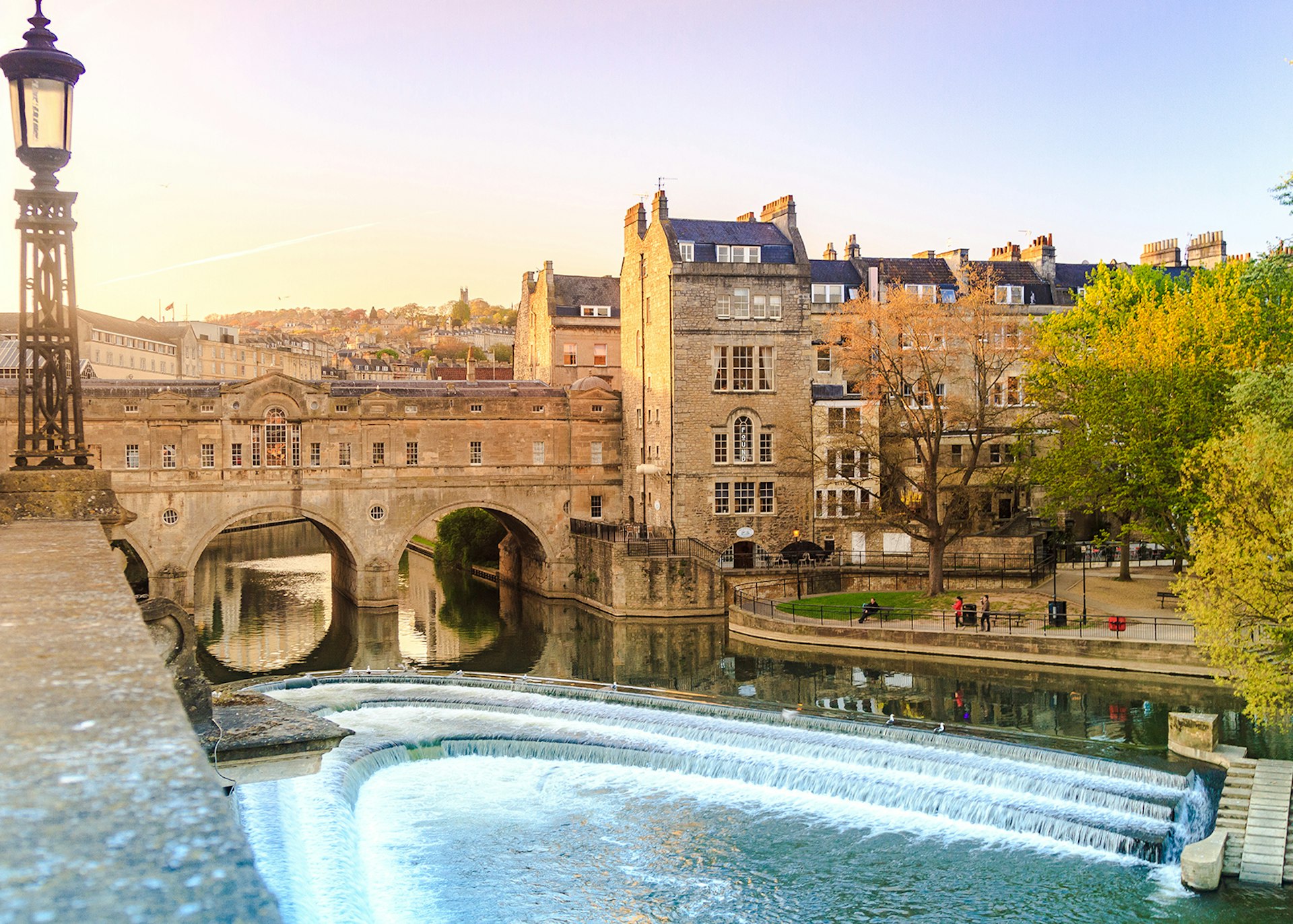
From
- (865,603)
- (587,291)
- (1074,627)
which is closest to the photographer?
(1074,627)

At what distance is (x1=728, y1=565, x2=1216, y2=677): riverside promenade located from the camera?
34594 millimetres

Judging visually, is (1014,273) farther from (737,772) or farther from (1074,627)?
(737,772)

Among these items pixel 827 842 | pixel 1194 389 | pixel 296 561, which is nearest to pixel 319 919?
pixel 827 842

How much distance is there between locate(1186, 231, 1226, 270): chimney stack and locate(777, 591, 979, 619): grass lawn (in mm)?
33451

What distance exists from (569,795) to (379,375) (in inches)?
5616

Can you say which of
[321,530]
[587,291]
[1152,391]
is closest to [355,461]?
[321,530]

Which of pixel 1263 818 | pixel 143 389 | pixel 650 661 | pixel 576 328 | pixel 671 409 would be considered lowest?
pixel 650 661

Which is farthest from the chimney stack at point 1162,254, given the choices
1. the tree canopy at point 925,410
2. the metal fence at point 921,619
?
the metal fence at point 921,619

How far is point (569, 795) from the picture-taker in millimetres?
23875

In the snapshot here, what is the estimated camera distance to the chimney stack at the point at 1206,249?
67.2 meters

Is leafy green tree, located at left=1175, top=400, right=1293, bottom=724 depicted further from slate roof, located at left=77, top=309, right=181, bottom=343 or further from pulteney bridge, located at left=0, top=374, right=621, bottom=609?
slate roof, located at left=77, top=309, right=181, bottom=343

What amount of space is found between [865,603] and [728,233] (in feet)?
61.7

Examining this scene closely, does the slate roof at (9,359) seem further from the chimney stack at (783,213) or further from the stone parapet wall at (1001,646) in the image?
the stone parapet wall at (1001,646)

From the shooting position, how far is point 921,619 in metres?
41.0
